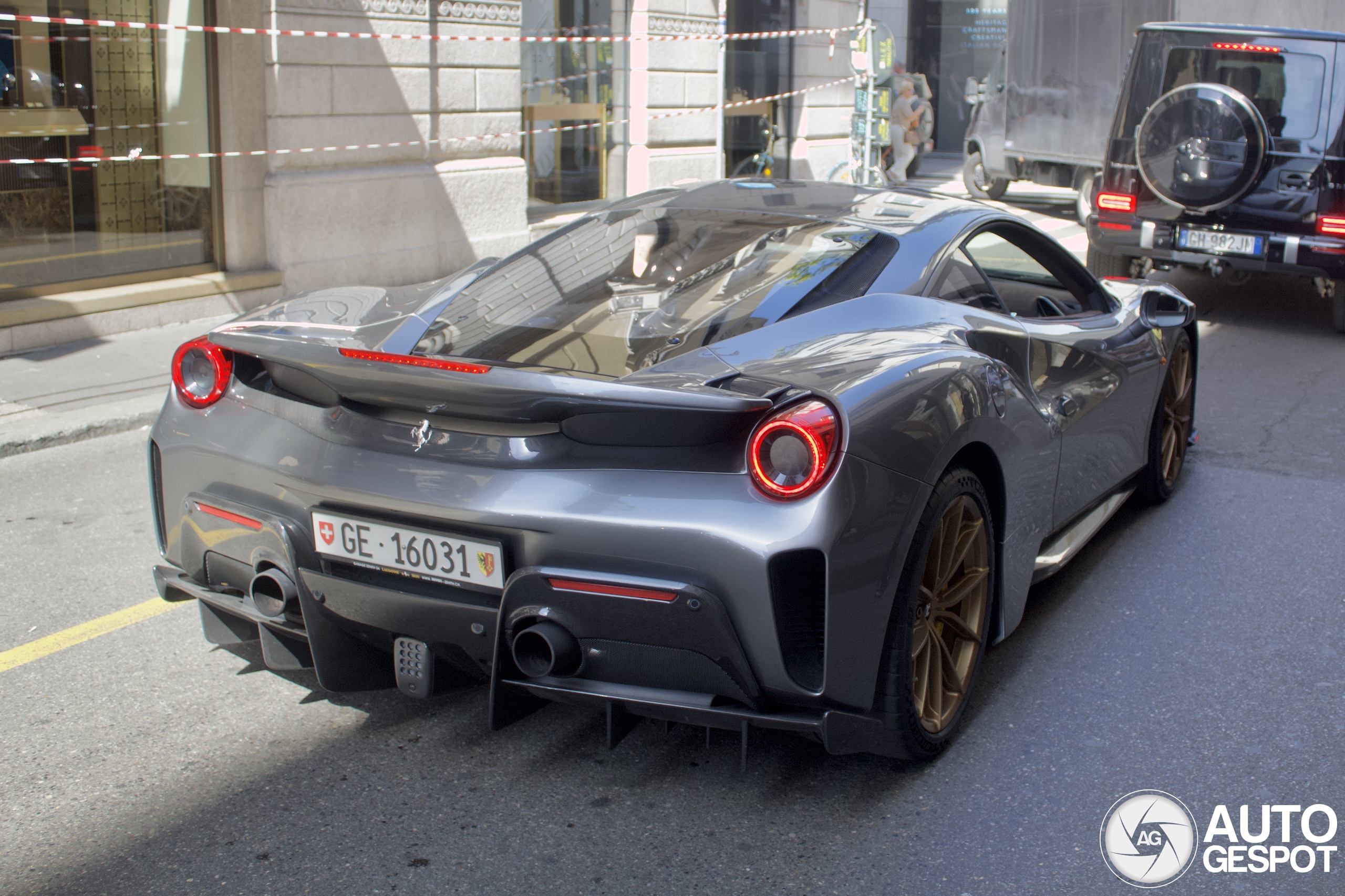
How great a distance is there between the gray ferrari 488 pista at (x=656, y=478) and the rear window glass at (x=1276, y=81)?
241 inches

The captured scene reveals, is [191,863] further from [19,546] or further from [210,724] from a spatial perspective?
[19,546]

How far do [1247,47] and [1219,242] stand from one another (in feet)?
4.40

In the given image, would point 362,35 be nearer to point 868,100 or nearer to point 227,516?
point 868,100

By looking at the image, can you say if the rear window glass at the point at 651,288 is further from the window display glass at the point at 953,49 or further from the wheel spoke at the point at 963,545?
the window display glass at the point at 953,49

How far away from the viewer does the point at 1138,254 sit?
959 cm

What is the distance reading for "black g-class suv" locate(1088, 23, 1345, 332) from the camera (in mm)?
8594

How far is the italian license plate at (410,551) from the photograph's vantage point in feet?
8.75

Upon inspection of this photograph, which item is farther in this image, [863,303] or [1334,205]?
[1334,205]

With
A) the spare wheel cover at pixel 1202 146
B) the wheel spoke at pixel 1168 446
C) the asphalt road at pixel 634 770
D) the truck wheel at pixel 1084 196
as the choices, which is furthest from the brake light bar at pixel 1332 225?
the truck wheel at pixel 1084 196

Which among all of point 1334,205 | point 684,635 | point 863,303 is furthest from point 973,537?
point 1334,205

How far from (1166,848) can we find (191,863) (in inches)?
80.8

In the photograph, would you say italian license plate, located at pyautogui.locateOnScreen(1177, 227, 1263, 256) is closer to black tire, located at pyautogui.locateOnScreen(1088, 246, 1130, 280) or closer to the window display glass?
black tire, located at pyautogui.locateOnScreen(1088, 246, 1130, 280)

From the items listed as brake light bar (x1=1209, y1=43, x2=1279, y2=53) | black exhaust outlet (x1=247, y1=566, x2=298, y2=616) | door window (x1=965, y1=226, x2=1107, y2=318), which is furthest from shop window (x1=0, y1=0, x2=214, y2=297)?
brake light bar (x1=1209, y1=43, x2=1279, y2=53)

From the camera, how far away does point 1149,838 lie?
282 cm
